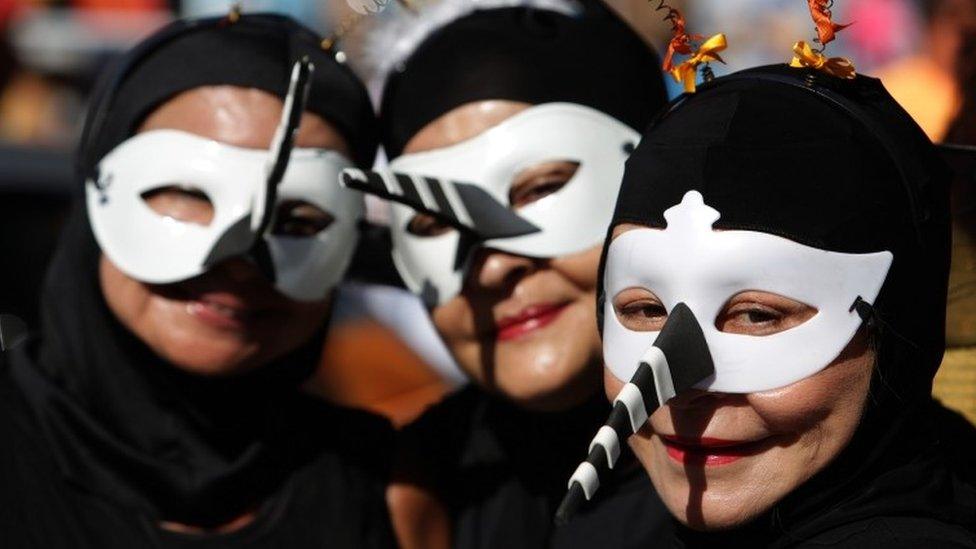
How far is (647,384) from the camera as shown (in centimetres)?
210

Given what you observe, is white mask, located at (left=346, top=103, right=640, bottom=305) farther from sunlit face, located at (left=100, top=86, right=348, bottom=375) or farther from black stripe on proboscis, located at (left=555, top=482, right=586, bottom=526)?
black stripe on proboscis, located at (left=555, top=482, right=586, bottom=526)

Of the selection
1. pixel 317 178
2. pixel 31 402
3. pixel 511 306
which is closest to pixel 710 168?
pixel 511 306

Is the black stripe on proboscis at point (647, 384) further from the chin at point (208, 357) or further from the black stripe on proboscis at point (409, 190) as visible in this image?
the chin at point (208, 357)

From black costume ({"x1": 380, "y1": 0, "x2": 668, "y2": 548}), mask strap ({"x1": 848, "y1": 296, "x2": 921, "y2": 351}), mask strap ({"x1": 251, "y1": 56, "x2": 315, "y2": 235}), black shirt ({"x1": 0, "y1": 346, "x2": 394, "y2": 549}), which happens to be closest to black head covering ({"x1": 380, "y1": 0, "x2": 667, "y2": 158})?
black costume ({"x1": 380, "y1": 0, "x2": 668, "y2": 548})

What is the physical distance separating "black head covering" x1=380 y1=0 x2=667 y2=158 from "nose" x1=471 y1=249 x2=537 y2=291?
325 mm

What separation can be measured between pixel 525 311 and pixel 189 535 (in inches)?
32.8

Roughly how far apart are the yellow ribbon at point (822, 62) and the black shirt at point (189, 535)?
1455 millimetres

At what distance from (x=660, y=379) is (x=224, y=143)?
1292 millimetres

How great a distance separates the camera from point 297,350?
10.8ft

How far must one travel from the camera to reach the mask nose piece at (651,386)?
204 cm

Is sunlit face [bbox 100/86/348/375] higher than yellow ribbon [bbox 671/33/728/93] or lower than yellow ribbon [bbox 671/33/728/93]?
lower

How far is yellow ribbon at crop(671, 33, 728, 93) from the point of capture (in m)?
2.40

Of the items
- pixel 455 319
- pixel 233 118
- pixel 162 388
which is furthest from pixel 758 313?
pixel 162 388

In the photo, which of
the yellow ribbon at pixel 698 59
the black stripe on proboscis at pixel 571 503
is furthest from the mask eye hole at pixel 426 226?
the black stripe on proboscis at pixel 571 503
